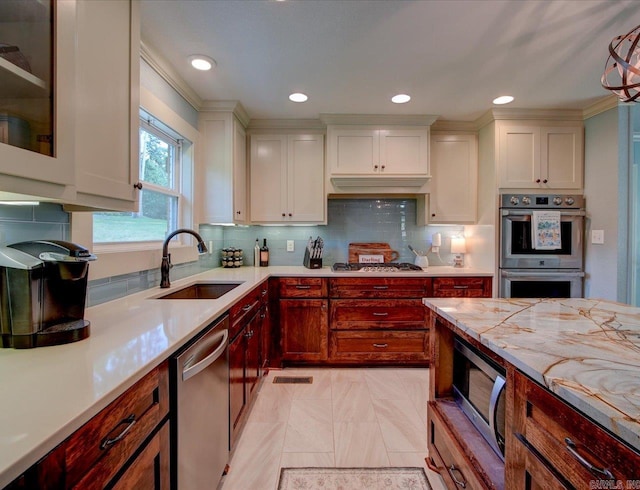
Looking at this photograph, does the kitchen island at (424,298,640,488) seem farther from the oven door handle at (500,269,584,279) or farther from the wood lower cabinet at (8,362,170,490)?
the oven door handle at (500,269,584,279)

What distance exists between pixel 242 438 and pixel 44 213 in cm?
161

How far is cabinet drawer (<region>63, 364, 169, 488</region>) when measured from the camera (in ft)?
1.98

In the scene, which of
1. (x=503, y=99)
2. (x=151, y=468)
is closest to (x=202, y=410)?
(x=151, y=468)

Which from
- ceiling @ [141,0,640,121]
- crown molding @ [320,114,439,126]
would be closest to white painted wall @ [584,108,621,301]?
ceiling @ [141,0,640,121]

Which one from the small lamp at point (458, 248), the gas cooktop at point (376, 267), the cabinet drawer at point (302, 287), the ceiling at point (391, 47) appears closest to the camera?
the ceiling at point (391, 47)

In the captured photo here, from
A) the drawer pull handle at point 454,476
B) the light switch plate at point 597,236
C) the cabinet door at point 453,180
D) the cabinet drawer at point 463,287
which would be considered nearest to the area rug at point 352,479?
the drawer pull handle at point 454,476

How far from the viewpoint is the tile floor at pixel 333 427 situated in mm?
1634

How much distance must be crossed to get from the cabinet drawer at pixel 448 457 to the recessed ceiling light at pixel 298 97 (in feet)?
7.99

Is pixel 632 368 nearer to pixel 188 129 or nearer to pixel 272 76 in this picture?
pixel 272 76

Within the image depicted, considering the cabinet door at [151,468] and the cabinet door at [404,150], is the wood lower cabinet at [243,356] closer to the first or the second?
the cabinet door at [151,468]

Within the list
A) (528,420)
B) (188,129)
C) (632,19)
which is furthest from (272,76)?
(528,420)

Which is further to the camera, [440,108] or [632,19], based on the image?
[440,108]

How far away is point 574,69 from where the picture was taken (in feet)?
6.96

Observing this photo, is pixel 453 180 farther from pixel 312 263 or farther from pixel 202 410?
pixel 202 410
